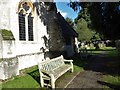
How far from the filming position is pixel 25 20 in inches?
693

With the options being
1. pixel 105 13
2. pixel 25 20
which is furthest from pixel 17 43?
pixel 105 13

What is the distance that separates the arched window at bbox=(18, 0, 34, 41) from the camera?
17.0m

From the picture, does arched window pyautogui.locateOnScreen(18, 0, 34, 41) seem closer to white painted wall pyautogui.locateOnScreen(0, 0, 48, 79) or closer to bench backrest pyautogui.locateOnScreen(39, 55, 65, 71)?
white painted wall pyautogui.locateOnScreen(0, 0, 48, 79)

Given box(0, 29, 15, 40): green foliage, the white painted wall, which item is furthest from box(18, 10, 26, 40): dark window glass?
box(0, 29, 15, 40): green foliage

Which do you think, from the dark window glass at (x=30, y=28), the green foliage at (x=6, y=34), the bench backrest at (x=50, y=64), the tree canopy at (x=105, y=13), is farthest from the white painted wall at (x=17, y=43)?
the tree canopy at (x=105, y=13)

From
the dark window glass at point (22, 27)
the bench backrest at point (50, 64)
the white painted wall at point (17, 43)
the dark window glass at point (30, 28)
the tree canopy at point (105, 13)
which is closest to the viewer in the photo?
the bench backrest at point (50, 64)

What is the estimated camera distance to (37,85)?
10.7 m

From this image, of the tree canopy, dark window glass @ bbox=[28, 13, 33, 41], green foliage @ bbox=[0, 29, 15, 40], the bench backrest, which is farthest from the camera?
the tree canopy

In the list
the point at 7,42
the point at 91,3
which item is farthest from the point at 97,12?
the point at 7,42

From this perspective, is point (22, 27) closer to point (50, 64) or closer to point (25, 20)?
point (25, 20)

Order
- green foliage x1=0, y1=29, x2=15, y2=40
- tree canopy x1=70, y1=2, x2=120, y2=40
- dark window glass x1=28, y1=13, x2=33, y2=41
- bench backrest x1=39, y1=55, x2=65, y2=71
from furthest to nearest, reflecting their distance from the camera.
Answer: tree canopy x1=70, y1=2, x2=120, y2=40, dark window glass x1=28, y1=13, x2=33, y2=41, green foliage x1=0, y1=29, x2=15, y2=40, bench backrest x1=39, y1=55, x2=65, y2=71

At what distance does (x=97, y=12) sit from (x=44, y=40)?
5.69 metres

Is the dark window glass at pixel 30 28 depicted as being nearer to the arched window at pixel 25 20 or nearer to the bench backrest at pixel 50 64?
the arched window at pixel 25 20

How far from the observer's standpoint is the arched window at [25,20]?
16969mm
